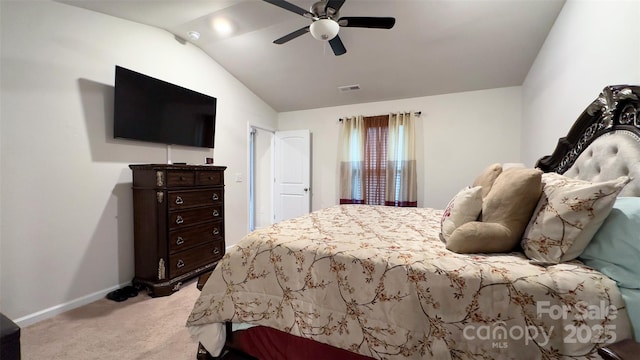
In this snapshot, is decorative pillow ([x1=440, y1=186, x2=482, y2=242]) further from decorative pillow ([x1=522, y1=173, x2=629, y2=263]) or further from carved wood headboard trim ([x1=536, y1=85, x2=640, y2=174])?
carved wood headboard trim ([x1=536, y1=85, x2=640, y2=174])

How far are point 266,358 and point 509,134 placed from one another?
156 inches

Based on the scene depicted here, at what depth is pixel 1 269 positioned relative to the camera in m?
1.80

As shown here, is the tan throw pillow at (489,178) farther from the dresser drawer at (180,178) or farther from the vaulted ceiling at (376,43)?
the dresser drawer at (180,178)

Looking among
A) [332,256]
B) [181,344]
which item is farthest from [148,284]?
[332,256]

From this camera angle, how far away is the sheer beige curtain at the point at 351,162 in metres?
4.30

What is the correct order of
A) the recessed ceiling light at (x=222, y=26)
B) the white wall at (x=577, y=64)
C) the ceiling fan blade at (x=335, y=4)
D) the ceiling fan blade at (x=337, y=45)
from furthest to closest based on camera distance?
the recessed ceiling light at (x=222, y=26) < the ceiling fan blade at (x=337, y=45) < the ceiling fan blade at (x=335, y=4) < the white wall at (x=577, y=64)

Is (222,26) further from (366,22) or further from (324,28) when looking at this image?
(366,22)

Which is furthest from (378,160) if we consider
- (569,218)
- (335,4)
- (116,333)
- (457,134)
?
(116,333)

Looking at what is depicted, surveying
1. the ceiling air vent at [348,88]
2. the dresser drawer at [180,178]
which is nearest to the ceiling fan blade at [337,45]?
the ceiling air vent at [348,88]

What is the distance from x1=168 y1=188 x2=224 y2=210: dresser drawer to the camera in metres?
2.42

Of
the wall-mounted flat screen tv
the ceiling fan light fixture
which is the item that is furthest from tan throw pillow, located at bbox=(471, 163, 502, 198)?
the wall-mounted flat screen tv

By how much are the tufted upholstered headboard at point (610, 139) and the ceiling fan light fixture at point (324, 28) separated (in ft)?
5.49

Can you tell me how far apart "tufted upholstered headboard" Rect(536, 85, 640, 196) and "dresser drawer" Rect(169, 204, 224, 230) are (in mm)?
3098

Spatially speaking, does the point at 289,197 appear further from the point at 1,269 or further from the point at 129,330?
the point at 1,269
